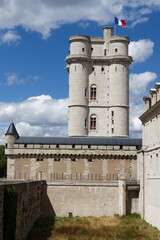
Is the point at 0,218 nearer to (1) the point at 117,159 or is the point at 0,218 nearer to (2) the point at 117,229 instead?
(2) the point at 117,229

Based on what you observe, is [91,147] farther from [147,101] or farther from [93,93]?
[93,93]

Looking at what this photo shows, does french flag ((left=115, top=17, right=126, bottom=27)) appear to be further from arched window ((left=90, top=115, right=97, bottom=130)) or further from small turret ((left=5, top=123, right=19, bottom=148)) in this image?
small turret ((left=5, top=123, right=19, bottom=148))

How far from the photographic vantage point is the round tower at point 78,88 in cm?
5859

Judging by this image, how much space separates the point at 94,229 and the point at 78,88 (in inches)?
1083

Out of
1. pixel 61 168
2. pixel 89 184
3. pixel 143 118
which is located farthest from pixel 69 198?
pixel 143 118

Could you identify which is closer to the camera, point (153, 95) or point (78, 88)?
point (153, 95)

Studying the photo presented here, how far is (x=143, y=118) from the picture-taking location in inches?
1641

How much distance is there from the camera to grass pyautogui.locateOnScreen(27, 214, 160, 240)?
31094 millimetres

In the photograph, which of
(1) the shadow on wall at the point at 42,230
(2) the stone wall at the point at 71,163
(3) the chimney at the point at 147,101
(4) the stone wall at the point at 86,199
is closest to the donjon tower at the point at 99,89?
(2) the stone wall at the point at 71,163

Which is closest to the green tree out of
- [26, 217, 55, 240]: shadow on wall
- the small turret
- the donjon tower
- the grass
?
the donjon tower

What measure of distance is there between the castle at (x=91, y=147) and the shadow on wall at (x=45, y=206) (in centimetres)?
41

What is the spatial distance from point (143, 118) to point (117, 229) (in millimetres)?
11983

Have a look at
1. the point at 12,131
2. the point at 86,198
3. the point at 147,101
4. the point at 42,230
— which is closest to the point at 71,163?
the point at 86,198

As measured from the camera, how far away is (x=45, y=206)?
137 ft
